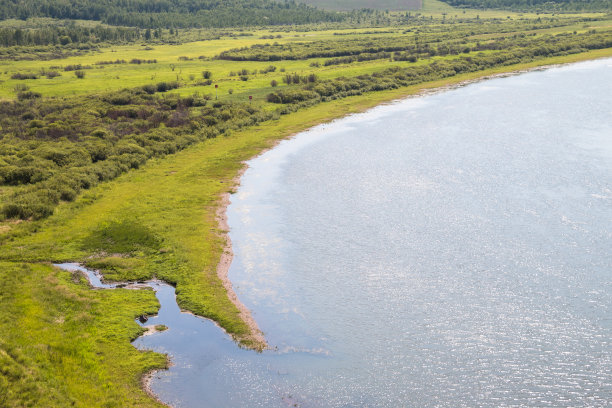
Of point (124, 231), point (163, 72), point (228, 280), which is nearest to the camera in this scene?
point (228, 280)

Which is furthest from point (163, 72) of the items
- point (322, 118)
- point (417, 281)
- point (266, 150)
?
point (417, 281)

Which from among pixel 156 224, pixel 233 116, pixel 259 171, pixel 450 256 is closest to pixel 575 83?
pixel 233 116

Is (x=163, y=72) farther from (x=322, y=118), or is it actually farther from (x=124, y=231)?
(x=124, y=231)

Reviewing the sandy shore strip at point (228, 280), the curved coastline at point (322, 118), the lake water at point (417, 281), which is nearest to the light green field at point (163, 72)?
the curved coastline at point (322, 118)

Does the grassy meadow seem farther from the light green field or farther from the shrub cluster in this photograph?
the light green field

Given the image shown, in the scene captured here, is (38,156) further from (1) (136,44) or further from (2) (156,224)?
(1) (136,44)

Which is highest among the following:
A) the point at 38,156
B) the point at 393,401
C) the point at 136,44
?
the point at 136,44
